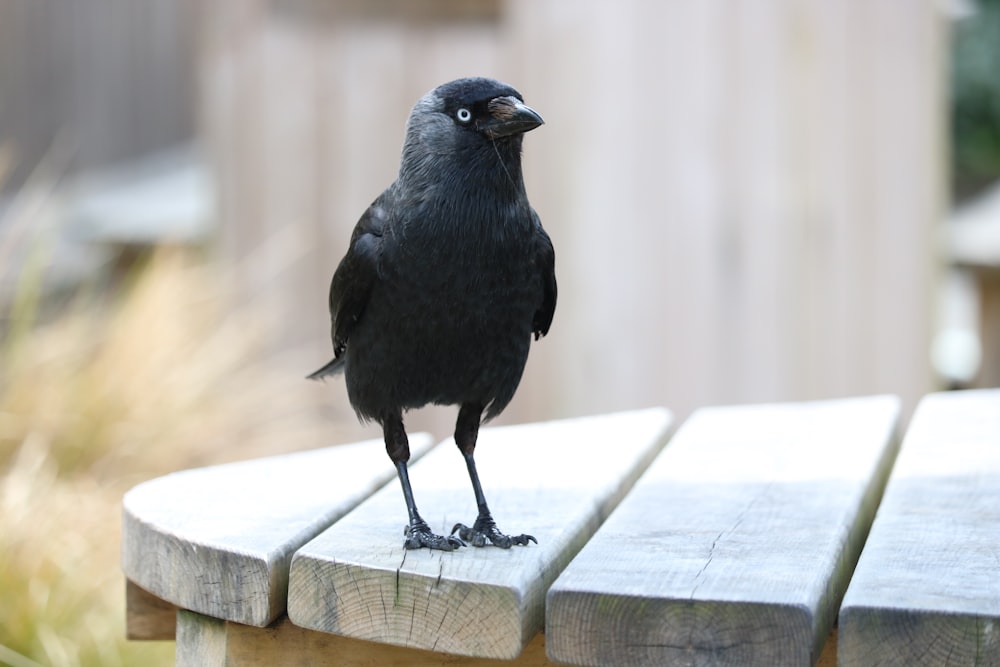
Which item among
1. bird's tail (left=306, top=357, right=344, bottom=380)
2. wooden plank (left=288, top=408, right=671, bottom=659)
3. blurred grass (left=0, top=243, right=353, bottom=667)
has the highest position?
bird's tail (left=306, top=357, right=344, bottom=380)

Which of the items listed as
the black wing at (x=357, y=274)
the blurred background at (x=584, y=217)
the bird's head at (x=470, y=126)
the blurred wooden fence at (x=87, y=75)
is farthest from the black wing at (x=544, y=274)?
the blurred wooden fence at (x=87, y=75)

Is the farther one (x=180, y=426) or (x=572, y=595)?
(x=180, y=426)

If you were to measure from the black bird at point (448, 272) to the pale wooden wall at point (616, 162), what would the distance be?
106 inches

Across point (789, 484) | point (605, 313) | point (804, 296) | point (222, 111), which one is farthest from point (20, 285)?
point (804, 296)

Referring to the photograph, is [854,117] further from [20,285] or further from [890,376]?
[20,285]

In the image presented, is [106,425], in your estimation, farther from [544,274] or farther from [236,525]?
[544,274]

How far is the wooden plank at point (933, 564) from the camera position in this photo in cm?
154

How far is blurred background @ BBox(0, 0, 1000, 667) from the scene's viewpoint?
439cm

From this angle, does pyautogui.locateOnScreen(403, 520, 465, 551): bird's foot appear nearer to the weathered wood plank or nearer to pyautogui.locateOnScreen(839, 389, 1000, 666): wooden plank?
the weathered wood plank

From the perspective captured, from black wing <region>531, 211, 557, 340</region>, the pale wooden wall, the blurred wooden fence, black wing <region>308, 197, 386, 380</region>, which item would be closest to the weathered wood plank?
black wing <region>308, 197, 386, 380</region>

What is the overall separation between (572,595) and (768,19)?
4101 millimetres

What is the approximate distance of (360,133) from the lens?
511cm

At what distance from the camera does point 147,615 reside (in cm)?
246

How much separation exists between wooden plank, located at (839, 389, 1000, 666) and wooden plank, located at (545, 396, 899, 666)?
6cm
